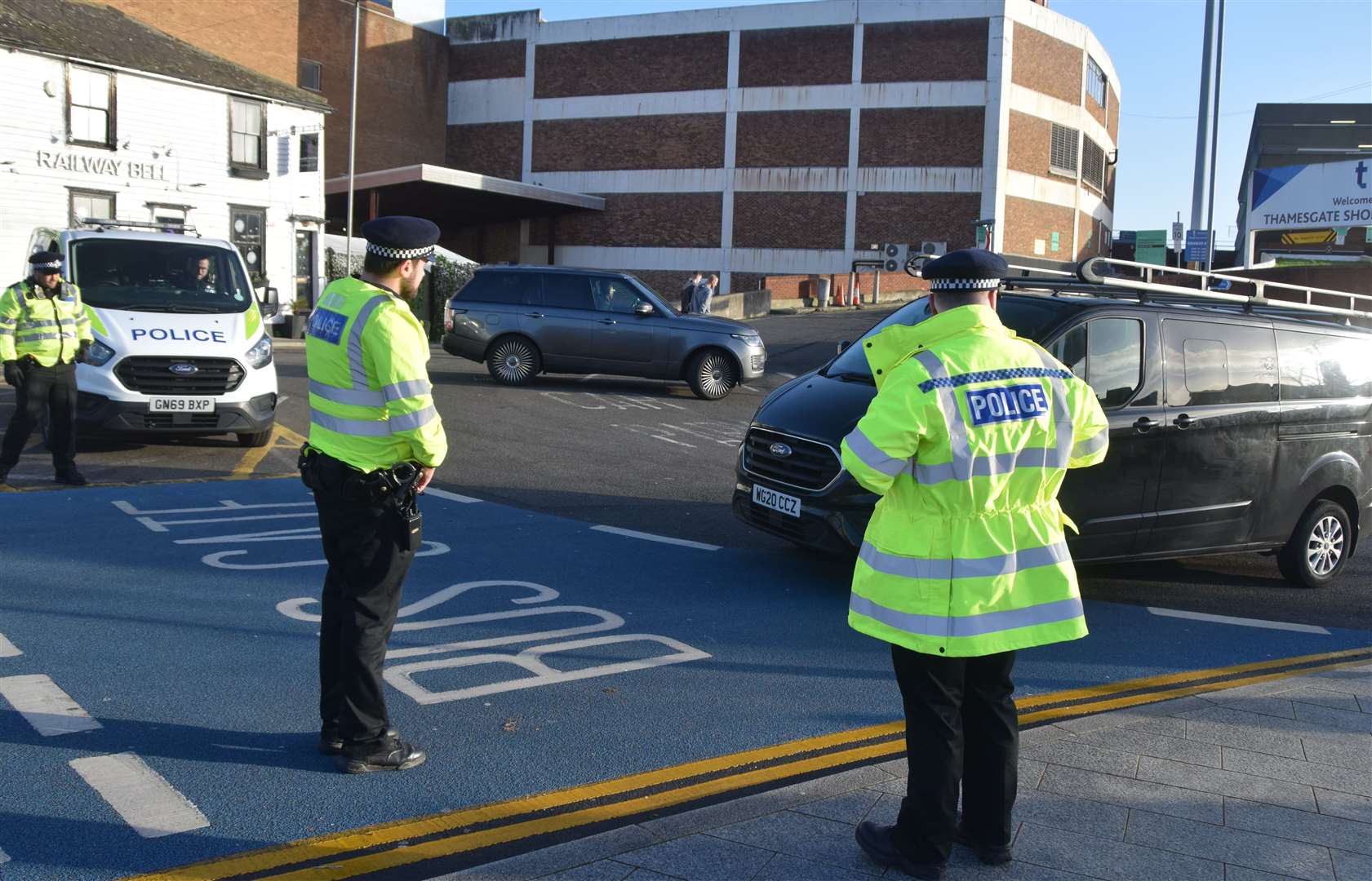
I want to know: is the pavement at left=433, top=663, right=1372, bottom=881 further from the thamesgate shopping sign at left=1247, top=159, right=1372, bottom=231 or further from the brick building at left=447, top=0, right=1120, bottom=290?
the brick building at left=447, top=0, right=1120, bottom=290

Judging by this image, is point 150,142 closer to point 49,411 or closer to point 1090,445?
point 49,411

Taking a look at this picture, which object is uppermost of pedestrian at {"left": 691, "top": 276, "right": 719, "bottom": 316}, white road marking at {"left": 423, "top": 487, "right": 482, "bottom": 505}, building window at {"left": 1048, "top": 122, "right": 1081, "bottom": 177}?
building window at {"left": 1048, "top": 122, "right": 1081, "bottom": 177}

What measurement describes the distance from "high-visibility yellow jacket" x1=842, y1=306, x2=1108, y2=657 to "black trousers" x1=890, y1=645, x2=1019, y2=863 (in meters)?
0.11

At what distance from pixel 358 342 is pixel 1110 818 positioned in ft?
10.1

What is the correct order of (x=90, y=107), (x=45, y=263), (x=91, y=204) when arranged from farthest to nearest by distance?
(x=91, y=204)
(x=90, y=107)
(x=45, y=263)

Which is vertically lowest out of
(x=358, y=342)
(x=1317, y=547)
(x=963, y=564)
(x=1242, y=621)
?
(x=1242, y=621)

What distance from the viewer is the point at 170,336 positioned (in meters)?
11.2

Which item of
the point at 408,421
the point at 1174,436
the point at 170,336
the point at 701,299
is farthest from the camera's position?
the point at 701,299

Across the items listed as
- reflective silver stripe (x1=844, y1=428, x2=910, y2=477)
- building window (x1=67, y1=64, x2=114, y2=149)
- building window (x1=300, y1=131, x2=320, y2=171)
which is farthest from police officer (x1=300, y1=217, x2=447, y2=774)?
building window (x1=300, y1=131, x2=320, y2=171)

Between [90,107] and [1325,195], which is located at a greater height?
[90,107]

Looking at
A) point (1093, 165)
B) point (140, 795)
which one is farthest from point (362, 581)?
point (1093, 165)

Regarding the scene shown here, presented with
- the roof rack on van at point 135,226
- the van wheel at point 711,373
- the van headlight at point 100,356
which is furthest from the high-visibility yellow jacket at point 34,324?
the van wheel at point 711,373

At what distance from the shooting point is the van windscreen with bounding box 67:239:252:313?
11.8m

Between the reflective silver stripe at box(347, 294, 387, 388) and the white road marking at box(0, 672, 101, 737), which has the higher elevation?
the reflective silver stripe at box(347, 294, 387, 388)
